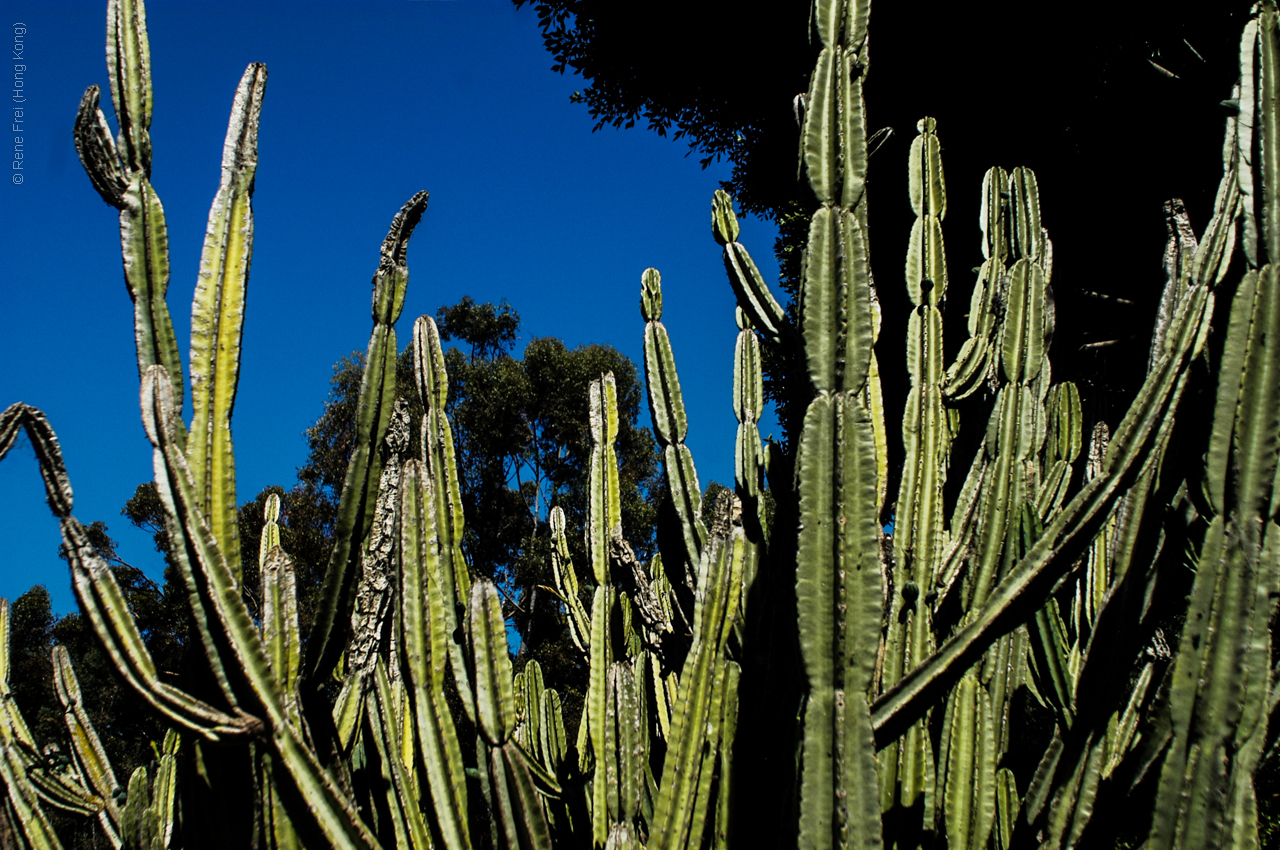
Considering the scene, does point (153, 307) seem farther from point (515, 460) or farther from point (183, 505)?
point (515, 460)

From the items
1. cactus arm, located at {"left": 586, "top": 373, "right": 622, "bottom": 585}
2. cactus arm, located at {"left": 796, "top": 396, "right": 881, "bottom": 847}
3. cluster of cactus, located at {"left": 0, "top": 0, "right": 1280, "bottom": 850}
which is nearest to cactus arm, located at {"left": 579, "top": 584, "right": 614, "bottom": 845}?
cluster of cactus, located at {"left": 0, "top": 0, "right": 1280, "bottom": 850}

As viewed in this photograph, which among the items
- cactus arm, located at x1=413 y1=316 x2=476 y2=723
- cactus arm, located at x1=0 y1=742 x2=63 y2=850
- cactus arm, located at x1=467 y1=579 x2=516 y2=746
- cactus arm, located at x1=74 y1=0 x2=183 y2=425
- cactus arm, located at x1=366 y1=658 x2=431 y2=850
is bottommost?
cactus arm, located at x1=0 y1=742 x2=63 y2=850

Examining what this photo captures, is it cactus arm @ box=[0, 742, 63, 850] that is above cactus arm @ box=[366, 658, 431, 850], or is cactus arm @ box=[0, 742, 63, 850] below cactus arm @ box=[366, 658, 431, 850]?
below

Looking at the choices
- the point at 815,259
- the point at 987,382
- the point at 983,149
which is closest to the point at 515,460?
the point at 983,149

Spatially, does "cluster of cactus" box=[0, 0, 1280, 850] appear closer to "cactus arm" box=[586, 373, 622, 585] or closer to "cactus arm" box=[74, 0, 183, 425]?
"cactus arm" box=[74, 0, 183, 425]

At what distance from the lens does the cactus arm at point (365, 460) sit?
1924 millimetres

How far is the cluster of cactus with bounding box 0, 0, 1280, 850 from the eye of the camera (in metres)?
1.64

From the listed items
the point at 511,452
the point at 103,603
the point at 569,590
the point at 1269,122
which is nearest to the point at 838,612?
the point at 103,603

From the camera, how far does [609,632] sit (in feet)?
9.12

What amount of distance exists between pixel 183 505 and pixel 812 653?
1247 millimetres

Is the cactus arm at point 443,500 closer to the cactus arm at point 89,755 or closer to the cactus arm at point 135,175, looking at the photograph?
the cactus arm at point 135,175

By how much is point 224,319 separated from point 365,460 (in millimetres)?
443

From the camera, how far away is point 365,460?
2.03 meters

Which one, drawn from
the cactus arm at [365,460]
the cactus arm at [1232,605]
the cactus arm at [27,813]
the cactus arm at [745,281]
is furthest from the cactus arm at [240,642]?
the cactus arm at [745,281]
